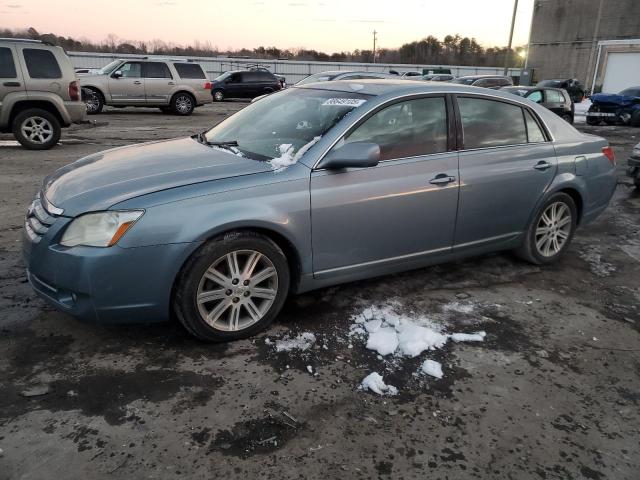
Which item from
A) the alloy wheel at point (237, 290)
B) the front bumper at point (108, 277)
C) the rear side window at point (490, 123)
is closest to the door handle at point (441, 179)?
the rear side window at point (490, 123)

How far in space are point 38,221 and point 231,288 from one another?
124 centimetres

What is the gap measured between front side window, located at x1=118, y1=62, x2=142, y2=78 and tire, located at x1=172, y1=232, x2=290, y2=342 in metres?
15.8

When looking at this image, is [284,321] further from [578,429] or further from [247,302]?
[578,429]

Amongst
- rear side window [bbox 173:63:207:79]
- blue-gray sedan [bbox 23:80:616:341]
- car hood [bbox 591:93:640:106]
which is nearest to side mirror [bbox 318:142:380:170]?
blue-gray sedan [bbox 23:80:616:341]

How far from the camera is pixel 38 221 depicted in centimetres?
311

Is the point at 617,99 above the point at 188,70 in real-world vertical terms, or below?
below

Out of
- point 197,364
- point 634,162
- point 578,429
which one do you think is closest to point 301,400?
point 197,364

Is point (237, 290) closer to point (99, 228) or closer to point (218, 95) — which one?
point (99, 228)

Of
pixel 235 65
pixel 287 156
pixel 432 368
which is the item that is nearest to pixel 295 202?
pixel 287 156

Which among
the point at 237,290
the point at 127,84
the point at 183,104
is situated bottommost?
the point at 183,104

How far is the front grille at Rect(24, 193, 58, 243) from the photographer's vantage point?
3.00 m

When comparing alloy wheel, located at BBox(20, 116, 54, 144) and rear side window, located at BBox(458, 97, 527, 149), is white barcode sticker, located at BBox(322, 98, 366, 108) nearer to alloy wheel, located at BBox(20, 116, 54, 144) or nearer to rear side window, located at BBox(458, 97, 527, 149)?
rear side window, located at BBox(458, 97, 527, 149)

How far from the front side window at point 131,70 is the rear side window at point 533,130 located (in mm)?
15430

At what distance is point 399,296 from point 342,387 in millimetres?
1314
